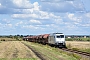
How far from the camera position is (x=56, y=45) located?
177 feet

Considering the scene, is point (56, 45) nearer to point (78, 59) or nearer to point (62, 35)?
point (62, 35)

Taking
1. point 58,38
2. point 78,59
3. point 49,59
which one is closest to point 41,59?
point 49,59

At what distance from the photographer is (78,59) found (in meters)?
25.7

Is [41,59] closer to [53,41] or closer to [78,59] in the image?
[78,59]

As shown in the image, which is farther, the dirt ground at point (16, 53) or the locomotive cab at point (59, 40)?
the locomotive cab at point (59, 40)

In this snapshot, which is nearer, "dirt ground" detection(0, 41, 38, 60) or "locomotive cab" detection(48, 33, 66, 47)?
"dirt ground" detection(0, 41, 38, 60)

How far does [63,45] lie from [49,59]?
29.4m

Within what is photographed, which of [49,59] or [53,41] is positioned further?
[53,41]

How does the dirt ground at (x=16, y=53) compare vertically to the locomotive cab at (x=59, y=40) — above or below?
below

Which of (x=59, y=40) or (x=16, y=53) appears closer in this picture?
(x=16, y=53)

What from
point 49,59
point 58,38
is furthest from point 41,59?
point 58,38

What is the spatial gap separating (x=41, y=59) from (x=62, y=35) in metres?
30.0

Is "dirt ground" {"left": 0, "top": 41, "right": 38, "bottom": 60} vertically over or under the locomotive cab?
under

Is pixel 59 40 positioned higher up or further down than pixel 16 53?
higher up
